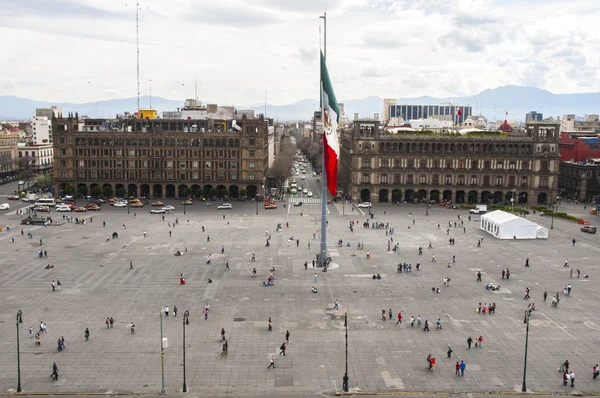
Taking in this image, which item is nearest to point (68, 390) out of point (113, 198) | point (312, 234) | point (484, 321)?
point (484, 321)

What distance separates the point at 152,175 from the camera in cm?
13325

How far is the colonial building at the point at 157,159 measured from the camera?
132 metres

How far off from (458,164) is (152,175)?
71.3m

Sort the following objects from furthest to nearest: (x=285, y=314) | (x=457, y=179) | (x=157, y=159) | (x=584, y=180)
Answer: (x=584, y=180)
(x=157, y=159)
(x=457, y=179)
(x=285, y=314)

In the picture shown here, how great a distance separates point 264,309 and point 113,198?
283 feet

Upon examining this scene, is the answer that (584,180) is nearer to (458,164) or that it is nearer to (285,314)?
(458,164)

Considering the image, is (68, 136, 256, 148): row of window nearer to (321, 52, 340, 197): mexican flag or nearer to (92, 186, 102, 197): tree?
(92, 186, 102, 197): tree

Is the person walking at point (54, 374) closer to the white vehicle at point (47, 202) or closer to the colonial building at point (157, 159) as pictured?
the white vehicle at point (47, 202)

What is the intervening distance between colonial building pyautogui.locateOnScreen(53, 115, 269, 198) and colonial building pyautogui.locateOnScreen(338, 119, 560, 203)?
2524 centimetres

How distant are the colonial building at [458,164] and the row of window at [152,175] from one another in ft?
92.0

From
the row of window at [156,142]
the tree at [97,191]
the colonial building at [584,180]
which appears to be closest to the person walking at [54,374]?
the row of window at [156,142]

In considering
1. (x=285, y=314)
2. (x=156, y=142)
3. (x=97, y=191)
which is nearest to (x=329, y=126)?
(x=285, y=314)

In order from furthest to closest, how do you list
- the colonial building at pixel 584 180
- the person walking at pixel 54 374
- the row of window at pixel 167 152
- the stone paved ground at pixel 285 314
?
the colonial building at pixel 584 180
the row of window at pixel 167 152
the stone paved ground at pixel 285 314
the person walking at pixel 54 374

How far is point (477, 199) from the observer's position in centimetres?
13050
